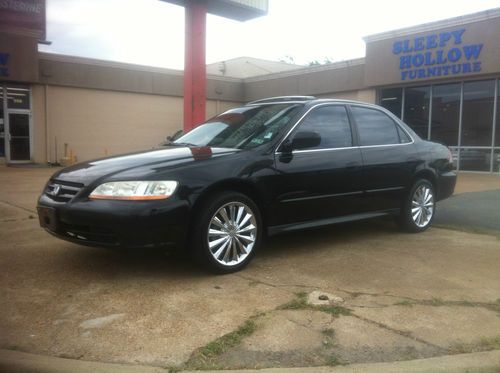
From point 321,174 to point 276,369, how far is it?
8.88 ft

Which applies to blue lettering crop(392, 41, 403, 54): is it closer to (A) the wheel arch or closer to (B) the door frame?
(B) the door frame

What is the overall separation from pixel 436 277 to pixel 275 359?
7.31ft

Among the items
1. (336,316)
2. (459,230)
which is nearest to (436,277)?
(336,316)

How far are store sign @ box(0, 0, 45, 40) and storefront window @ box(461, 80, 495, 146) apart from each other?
50.8 feet

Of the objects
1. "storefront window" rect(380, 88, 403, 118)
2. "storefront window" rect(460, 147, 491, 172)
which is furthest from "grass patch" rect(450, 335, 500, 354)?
"storefront window" rect(380, 88, 403, 118)

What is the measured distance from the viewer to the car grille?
13.9ft

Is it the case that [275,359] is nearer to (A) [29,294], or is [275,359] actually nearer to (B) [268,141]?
(A) [29,294]

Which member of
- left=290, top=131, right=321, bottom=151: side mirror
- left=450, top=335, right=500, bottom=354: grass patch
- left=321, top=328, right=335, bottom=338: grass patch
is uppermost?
left=290, top=131, right=321, bottom=151: side mirror

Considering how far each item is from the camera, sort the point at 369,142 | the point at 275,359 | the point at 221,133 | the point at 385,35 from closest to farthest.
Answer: the point at 275,359, the point at 221,133, the point at 369,142, the point at 385,35

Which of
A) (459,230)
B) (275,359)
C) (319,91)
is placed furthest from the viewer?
(319,91)

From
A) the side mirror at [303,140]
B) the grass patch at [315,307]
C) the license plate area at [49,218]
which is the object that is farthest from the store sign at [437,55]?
the license plate area at [49,218]

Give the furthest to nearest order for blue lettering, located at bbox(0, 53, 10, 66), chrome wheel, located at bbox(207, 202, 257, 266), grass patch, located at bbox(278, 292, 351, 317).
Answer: blue lettering, located at bbox(0, 53, 10, 66) → chrome wheel, located at bbox(207, 202, 257, 266) → grass patch, located at bbox(278, 292, 351, 317)

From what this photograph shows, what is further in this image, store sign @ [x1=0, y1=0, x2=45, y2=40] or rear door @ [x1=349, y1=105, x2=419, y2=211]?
store sign @ [x1=0, y1=0, x2=45, y2=40]

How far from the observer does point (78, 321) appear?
3395mm
